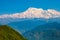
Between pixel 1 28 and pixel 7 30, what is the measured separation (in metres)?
1.24

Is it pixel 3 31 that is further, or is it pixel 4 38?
pixel 3 31

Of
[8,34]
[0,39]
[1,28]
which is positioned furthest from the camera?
[1,28]

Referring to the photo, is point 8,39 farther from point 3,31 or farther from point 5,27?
point 5,27

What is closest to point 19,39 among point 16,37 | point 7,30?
point 16,37

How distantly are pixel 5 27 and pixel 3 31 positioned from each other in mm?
2819

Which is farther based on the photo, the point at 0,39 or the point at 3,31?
the point at 3,31

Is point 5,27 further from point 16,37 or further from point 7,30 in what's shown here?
point 16,37

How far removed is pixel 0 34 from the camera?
35.4 meters

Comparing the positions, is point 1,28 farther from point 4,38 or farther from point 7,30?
point 4,38

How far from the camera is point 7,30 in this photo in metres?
38.3

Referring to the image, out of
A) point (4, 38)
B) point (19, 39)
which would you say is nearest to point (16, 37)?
point (19, 39)

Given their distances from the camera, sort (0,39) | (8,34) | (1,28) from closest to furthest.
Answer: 1. (0,39)
2. (8,34)
3. (1,28)

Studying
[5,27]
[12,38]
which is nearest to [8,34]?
[12,38]

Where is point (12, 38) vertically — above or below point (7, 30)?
below
